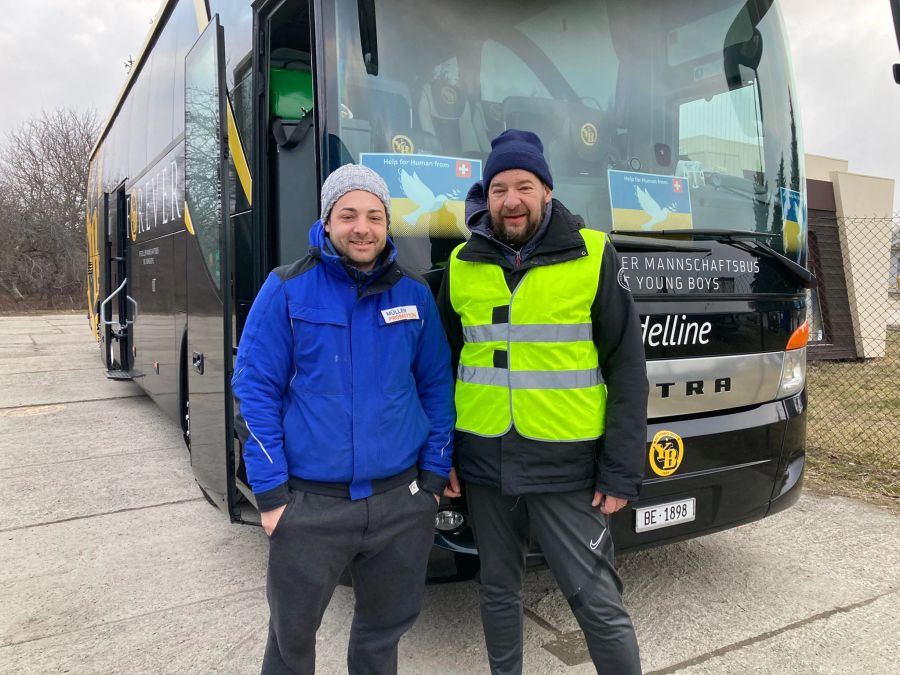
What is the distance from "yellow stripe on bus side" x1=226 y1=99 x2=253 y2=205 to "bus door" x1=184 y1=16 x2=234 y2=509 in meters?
0.06

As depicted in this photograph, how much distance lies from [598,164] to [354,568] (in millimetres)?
1809

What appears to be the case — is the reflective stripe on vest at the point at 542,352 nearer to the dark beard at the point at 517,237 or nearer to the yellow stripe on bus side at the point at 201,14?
the dark beard at the point at 517,237

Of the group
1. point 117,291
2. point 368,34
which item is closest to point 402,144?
point 368,34

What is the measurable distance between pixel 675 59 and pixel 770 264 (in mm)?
968

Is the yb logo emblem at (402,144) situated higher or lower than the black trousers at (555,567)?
higher

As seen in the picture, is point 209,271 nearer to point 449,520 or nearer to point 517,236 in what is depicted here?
point 449,520

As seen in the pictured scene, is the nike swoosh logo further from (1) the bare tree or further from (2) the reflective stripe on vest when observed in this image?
(1) the bare tree

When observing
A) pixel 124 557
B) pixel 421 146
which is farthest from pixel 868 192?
pixel 124 557

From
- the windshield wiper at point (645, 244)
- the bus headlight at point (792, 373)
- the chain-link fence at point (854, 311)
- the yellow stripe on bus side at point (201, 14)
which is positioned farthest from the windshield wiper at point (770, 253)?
the chain-link fence at point (854, 311)

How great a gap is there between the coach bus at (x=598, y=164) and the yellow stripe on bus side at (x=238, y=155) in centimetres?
1

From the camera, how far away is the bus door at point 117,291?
24.3 feet

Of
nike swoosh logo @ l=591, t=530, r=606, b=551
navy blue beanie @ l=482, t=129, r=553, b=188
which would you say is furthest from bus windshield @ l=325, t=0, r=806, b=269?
nike swoosh logo @ l=591, t=530, r=606, b=551

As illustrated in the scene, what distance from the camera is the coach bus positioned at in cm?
255

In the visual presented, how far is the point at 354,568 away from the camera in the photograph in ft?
6.77
